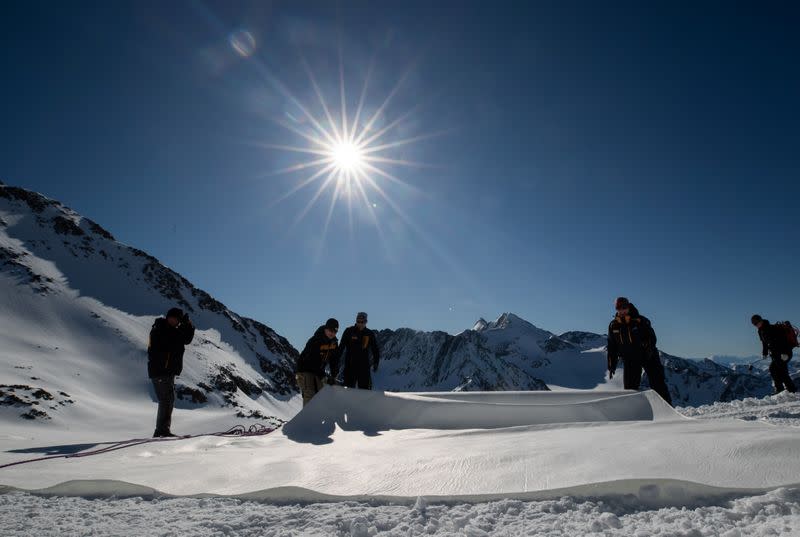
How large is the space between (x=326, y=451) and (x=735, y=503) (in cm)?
298

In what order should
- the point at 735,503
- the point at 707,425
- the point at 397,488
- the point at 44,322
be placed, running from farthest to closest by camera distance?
the point at 44,322 < the point at 707,425 < the point at 397,488 < the point at 735,503

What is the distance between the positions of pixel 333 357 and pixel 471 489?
19.6 ft

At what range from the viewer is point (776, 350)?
9922mm

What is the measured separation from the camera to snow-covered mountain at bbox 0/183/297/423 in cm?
1711

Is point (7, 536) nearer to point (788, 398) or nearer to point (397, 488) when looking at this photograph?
point (397, 488)

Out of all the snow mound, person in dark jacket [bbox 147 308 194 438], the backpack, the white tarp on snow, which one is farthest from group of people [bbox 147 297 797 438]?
the white tarp on snow

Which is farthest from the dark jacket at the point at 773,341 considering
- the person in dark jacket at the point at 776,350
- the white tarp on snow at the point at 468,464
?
the white tarp on snow at the point at 468,464

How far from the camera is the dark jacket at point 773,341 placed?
9836mm

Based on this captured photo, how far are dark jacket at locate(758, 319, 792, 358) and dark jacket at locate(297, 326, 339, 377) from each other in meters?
10.3

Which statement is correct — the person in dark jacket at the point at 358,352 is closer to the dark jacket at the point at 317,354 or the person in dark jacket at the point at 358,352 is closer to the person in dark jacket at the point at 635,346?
the dark jacket at the point at 317,354

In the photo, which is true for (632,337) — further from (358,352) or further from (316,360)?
(316,360)

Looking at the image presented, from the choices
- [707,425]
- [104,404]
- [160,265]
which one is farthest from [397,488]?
[160,265]

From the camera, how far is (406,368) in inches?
7618

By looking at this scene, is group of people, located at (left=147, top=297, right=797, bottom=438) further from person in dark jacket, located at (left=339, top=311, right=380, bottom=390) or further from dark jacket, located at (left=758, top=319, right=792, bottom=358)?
dark jacket, located at (left=758, top=319, right=792, bottom=358)
